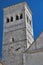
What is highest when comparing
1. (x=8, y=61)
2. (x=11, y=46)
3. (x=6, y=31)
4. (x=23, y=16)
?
(x=23, y=16)

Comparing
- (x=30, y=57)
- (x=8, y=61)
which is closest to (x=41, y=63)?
(x=30, y=57)

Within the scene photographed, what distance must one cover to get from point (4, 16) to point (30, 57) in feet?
68.9

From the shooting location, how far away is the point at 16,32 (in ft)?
104

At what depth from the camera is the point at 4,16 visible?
34.6m

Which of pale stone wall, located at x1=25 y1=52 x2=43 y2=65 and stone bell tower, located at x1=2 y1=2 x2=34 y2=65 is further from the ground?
stone bell tower, located at x1=2 y1=2 x2=34 y2=65

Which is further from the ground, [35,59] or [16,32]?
[16,32]

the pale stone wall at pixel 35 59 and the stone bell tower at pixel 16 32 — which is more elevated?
the stone bell tower at pixel 16 32

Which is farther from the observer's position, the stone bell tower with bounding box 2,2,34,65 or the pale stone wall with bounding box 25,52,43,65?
the stone bell tower with bounding box 2,2,34,65

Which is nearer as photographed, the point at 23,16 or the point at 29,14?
the point at 23,16

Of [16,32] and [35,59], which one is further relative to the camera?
[16,32]

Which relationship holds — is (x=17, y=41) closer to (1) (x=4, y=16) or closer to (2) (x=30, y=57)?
(1) (x=4, y=16)

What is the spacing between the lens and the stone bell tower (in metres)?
29.7

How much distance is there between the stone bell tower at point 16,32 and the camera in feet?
97.4

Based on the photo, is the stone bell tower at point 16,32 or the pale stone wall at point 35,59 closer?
the pale stone wall at point 35,59
